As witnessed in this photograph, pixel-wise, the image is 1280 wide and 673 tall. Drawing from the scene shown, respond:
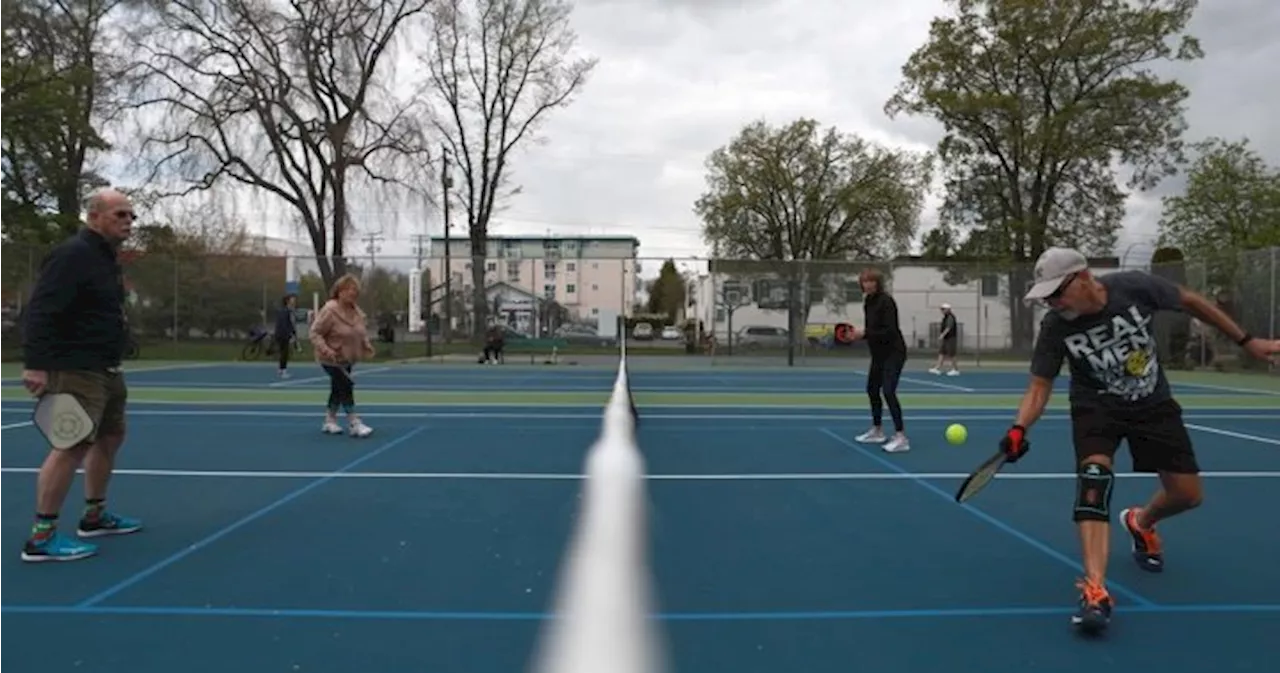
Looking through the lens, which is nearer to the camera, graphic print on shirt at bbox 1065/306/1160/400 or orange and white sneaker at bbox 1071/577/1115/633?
orange and white sneaker at bbox 1071/577/1115/633

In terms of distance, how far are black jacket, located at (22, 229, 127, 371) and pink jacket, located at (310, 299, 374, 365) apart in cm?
499

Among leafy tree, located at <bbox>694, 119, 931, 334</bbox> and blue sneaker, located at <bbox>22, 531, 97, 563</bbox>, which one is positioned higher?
leafy tree, located at <bbox>694, 119, 931, 334</bbox>

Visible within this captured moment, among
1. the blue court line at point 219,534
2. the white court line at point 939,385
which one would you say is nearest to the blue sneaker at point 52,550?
the blue court line at point 219,534

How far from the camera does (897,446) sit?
387 inches

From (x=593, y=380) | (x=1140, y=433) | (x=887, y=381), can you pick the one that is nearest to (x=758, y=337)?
(x=593, y=380)

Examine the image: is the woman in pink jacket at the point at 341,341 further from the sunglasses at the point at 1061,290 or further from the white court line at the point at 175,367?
the white court line at the point at 175,367

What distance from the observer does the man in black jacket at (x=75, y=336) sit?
5.26 metres

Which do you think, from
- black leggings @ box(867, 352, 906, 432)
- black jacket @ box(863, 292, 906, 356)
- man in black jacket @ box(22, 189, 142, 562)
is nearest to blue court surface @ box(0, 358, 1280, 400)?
black leggings @ box(867, 352, 906, 432)

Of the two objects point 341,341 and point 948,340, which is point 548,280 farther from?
point 341,341

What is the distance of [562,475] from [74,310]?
4.00 m

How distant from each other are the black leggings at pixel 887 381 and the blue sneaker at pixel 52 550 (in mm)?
7117

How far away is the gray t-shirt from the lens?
14.7 ft

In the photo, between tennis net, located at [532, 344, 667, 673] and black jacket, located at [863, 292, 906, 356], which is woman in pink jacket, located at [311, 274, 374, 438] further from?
black jacket, located at [863, 292, 906, 356]

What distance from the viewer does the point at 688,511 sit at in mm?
6758
